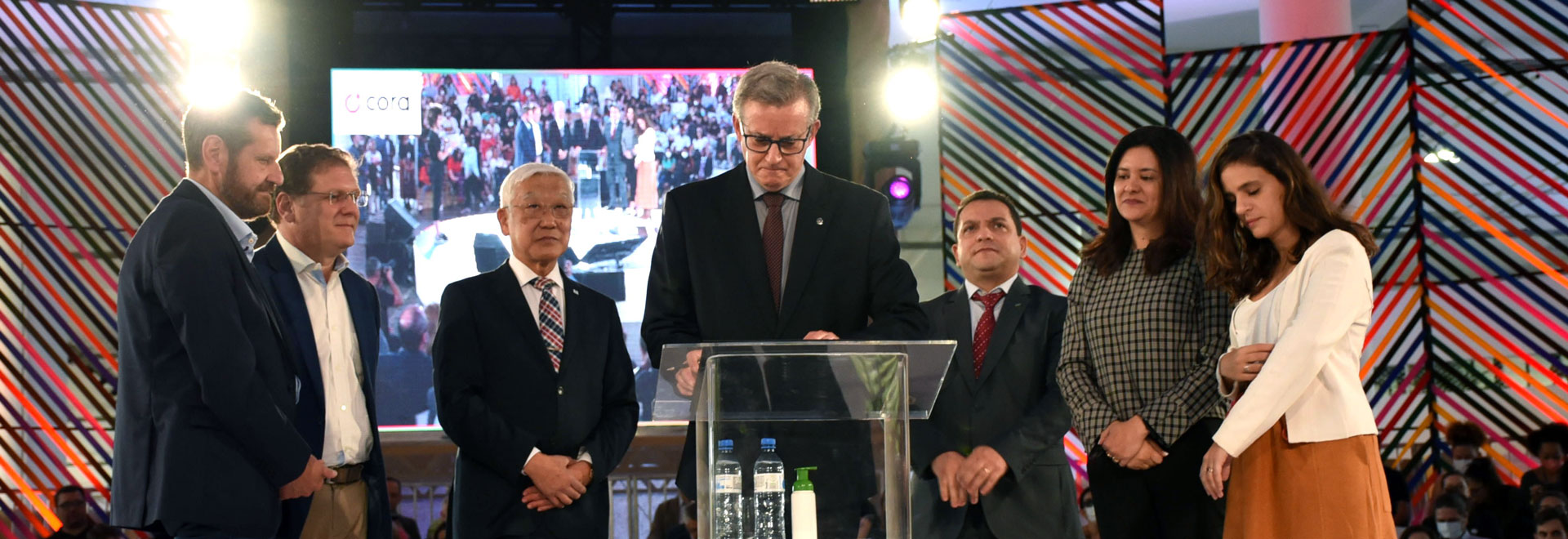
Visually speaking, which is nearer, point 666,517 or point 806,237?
point 806,237

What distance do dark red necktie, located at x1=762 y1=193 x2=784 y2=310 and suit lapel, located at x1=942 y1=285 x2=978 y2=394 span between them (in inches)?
35.7

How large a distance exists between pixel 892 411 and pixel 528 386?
4.81 feet

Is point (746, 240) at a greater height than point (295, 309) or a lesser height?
greater

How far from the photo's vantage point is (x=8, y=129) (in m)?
7.28

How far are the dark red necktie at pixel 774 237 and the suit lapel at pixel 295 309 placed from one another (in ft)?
3.77

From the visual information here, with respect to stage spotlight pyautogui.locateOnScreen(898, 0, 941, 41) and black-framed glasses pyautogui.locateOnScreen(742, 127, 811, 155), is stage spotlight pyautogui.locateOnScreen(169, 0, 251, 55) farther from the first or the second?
black-framed glasses pyautogui.locateOnScreen(742, 127, 811, 155)

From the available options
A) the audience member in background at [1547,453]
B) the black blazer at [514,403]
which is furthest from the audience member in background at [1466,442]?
the black blazer at [514,403]

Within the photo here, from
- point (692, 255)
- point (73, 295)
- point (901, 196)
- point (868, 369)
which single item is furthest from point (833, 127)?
point (868, 369)

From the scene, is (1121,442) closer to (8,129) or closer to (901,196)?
(901,196)

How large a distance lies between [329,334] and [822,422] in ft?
5.74

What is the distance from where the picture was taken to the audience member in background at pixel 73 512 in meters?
6.34

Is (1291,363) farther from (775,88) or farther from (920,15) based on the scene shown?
(920,15)

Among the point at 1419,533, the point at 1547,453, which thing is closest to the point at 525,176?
the point at 1419,533

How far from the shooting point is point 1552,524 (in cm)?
509
